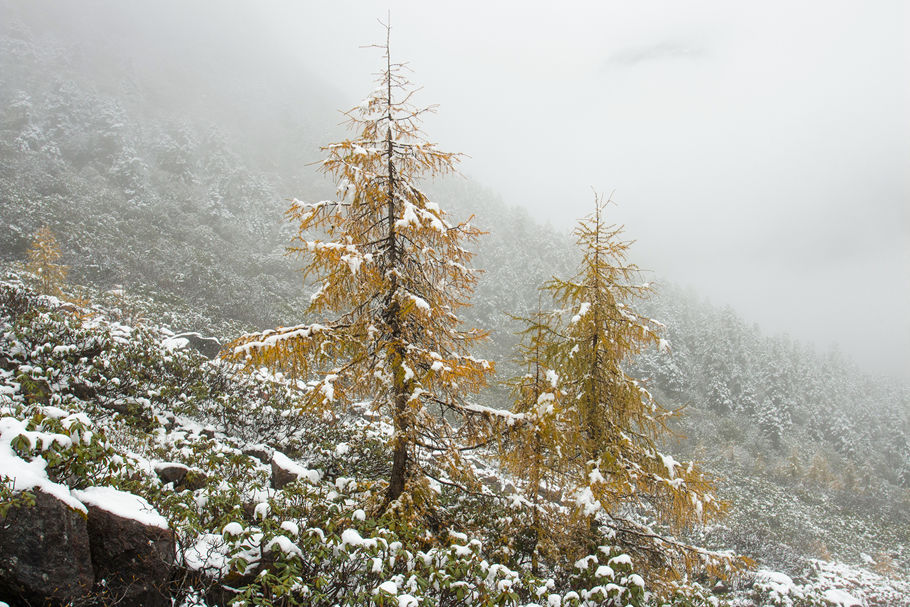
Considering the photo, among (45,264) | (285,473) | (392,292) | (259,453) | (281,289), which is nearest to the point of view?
(392,292)

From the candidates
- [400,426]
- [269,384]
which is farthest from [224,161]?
[400,426]

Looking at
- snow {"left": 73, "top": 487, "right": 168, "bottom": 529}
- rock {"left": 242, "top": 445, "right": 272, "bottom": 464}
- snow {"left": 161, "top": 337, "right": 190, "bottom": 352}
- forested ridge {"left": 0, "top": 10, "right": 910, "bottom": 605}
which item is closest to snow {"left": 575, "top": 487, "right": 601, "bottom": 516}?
forested ridge {"left": 0, "top": 10, "right": 910, "bottom": 605}

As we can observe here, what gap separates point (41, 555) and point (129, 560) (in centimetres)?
57

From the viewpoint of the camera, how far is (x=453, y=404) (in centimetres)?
567

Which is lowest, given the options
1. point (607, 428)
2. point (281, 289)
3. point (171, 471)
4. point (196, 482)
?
point (281, 289)

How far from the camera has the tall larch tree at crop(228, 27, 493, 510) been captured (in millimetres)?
5133

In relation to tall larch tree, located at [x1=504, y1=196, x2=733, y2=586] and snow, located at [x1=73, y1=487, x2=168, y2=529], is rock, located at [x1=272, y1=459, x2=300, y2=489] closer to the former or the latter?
snow, located at [x1=73, y1=487, x2=168, y2=529]

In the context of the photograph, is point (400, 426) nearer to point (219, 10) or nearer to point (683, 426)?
point (683, 426)

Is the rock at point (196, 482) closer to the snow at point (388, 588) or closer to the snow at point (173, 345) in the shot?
the snow at point (388, 588)

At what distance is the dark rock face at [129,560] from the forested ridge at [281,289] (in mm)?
4955

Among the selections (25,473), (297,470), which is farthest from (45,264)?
(25,473)

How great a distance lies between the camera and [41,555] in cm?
286

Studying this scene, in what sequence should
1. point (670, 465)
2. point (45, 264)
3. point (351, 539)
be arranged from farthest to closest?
1. point (45, 264)
2. point (670, 465)
3. point (351, 539)

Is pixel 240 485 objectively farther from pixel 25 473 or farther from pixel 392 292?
pixel 392 292
